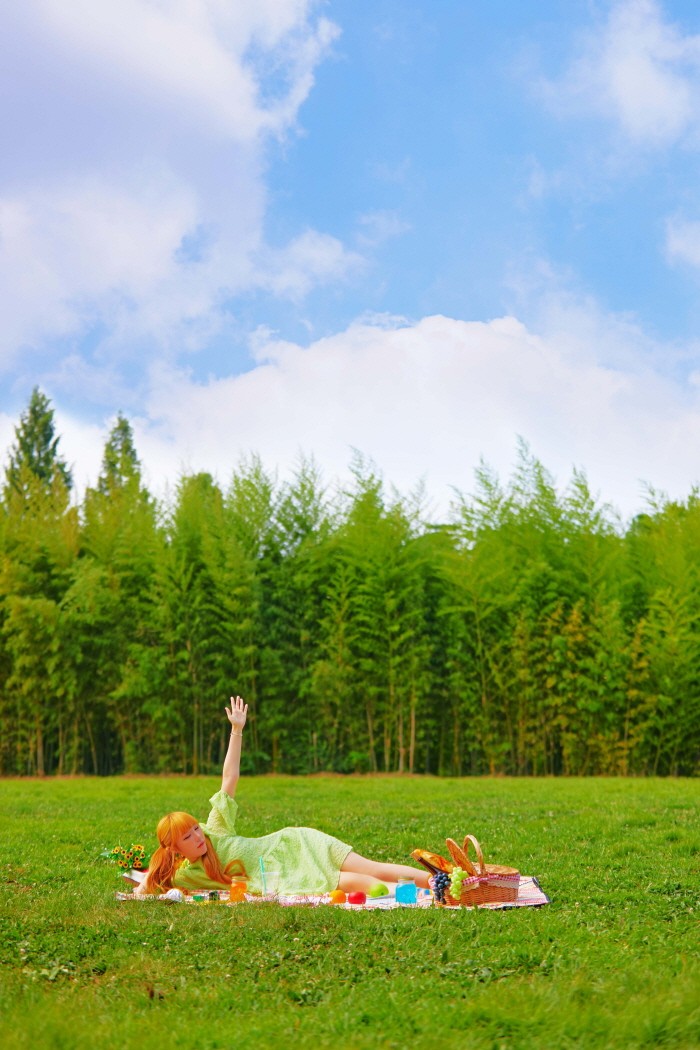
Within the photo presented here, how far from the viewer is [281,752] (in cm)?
1326

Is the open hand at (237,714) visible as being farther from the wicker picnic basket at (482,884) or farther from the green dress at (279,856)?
the wicker picnic basket at (482,884)

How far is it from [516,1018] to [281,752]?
35.4 feet

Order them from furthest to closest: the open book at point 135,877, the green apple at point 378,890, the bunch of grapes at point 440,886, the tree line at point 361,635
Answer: the tree line at point 361,635 → the open book at point 135,877 → the green apple at point 378,890 → the bunch of grapes at point 440,886

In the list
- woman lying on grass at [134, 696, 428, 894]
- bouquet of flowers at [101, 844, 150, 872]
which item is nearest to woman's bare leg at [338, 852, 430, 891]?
woman lying on grass at [134, 696, 428, 894]

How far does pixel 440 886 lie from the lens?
4387mm

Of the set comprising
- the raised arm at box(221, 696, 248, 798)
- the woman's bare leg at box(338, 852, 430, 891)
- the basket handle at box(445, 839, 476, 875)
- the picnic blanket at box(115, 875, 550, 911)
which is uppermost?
the raised arm at box(221, 696, 248, 798)

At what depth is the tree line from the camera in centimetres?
1267

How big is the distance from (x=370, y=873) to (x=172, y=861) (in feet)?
3.16

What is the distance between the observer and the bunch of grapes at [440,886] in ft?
14.4

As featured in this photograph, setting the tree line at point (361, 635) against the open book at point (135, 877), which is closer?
the open book at point (135, 877)

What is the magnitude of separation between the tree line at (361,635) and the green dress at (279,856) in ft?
24.6

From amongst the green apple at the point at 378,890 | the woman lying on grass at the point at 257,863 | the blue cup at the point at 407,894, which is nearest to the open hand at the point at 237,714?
the woman lying on grass at the point at 257,863

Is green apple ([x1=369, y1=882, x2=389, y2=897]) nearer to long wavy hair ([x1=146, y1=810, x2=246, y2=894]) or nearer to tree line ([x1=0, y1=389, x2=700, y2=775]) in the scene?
long wavy hair ([x1=146, y1=810, x2=246, y2=894])

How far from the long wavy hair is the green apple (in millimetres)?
Answer: 673
